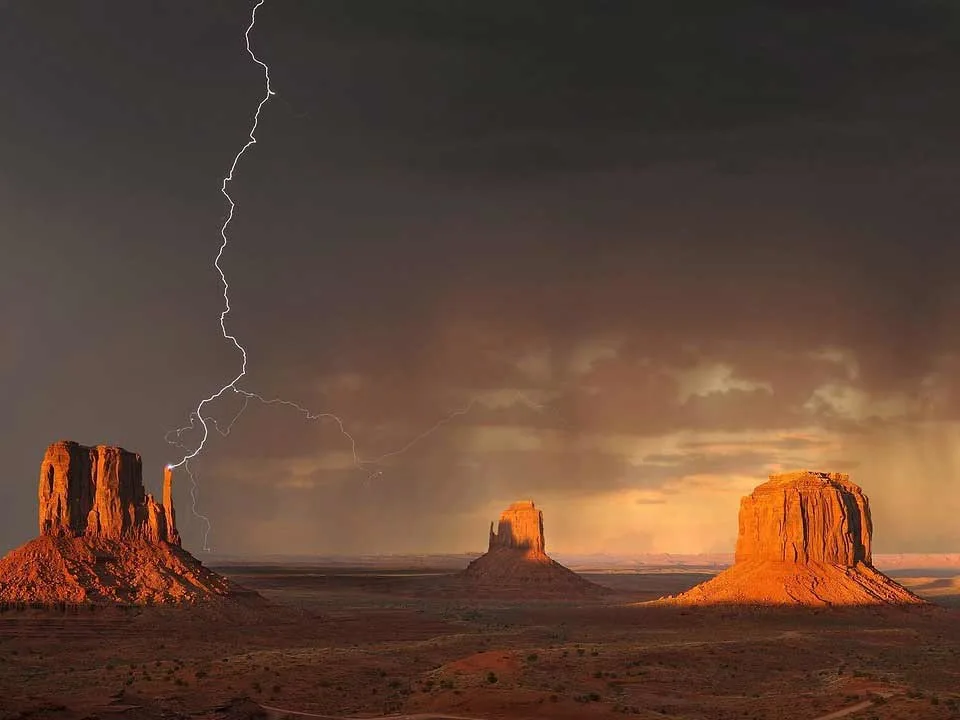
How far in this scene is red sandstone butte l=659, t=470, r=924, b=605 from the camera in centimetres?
11756

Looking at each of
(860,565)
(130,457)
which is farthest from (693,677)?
(860,565)

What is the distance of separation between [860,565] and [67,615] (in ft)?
288

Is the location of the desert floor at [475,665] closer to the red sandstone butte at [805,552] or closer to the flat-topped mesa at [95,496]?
the red sandstone butte at [805,552]

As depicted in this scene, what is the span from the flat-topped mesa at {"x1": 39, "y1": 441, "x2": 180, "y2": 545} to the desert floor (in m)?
10.3

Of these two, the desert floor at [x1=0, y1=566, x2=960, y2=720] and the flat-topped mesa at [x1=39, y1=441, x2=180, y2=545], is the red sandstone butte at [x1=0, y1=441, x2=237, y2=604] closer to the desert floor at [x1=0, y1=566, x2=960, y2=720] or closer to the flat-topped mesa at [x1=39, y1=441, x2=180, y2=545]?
the flat-topped mesa at [x1=39, y1=441, x2=180, y2=545]

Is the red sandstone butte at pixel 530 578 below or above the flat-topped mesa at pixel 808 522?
below

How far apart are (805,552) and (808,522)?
3544mm

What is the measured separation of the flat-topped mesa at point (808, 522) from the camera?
122 meters

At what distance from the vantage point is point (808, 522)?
122m

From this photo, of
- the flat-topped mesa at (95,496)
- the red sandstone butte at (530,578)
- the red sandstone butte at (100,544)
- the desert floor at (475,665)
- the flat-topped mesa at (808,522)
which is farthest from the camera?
the red sandstone butte at (530,578)

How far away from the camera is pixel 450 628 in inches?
4269

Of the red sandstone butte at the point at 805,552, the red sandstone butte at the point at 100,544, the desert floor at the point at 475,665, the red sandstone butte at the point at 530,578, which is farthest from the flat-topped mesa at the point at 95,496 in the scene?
the red sandstone butte at the point at 530,578

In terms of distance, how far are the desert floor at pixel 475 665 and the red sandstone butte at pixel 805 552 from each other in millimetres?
4420

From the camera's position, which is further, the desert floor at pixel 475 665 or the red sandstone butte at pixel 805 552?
the red sandstone butte at pixel 805 552
